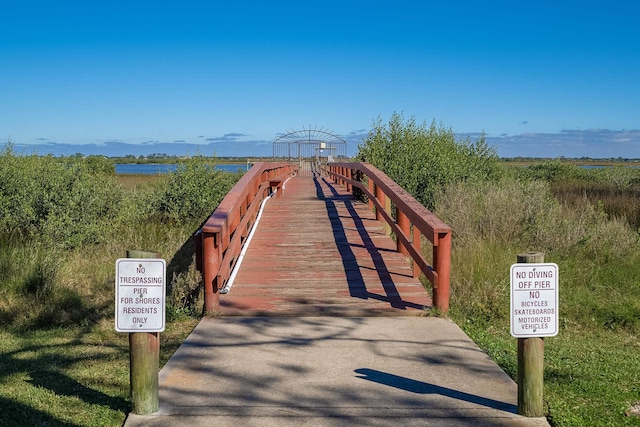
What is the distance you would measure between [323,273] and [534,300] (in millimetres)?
4805

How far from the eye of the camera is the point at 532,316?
4469 mm

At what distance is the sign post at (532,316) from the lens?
4.46 metres

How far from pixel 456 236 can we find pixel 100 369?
10148mm

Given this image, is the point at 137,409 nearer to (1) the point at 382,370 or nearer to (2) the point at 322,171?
(1) the point at 382,370

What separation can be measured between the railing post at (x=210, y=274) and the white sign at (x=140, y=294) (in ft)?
9.44

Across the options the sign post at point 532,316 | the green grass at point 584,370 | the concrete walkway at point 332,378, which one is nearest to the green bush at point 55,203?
the concrete walkway at point 332,378

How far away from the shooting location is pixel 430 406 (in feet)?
15.5

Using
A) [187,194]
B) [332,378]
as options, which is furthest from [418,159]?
[332,378]

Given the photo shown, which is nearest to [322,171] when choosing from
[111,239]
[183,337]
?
[111,239]

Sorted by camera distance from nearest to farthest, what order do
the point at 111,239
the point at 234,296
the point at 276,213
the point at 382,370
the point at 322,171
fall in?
the point at 382,370, the point at 234,296, the point at 276,213, the point at 111,239, the point at 322,171

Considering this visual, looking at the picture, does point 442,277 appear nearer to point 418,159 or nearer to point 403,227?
point 403,227

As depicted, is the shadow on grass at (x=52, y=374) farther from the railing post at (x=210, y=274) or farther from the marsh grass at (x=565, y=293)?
the marsh grass at (x=565, y=293)

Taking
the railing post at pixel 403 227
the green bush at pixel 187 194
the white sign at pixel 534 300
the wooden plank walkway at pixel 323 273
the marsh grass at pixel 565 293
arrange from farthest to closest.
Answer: the green bush at pixel 187 194
the railing post at pixel 403 227
the wooden plank walkway at pixel 323 273
the marsh grass at pixel 565 293
the white sign at pixel 534 300

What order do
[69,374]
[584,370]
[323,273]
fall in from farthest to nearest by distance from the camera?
[323,273]
[584,370]
[69,374]
